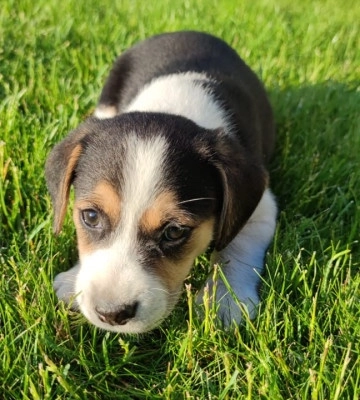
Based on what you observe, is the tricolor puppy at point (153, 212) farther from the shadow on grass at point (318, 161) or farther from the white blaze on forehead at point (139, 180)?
the shadow on grass at point (318, 161)

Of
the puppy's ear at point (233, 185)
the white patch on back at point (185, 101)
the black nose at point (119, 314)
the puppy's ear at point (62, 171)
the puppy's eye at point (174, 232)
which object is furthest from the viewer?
the white patch on back at point (185, 101)

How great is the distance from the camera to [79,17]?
6.92 m

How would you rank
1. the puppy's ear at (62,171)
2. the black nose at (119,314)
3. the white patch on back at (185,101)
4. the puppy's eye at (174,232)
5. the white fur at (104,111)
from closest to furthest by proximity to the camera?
the black nose at (119,314)
the puppy's eye at (174,232)
the puppy's ear at (62,171)
the white patch on back at (185,101)
the white fur at (104,111)

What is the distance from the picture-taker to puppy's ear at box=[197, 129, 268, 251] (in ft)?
10.3

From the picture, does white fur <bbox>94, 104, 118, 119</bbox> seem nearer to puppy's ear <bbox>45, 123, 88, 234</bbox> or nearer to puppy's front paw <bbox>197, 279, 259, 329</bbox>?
puppy's ear <bbox>45, 123, 88, 234</bbox>

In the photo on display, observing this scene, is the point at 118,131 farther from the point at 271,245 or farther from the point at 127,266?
the point at 271,245

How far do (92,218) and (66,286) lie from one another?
18.2 inches

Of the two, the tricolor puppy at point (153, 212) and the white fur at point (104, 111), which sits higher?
the tricolor puppy at point (153, 212)

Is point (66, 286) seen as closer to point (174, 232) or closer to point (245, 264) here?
point (174, 232)

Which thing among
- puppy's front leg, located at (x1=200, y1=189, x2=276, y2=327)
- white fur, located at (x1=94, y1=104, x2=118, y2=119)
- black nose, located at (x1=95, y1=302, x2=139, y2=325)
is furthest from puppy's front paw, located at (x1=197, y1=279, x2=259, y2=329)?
white fur, located at (x1=94, y1=104, x2=118, y2=119)

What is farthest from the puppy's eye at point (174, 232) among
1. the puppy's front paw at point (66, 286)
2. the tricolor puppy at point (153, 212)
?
the puppy's front paw at point (66, 286)

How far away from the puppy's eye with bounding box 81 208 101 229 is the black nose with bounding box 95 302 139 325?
0.48 metres

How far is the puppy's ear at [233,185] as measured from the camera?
3.15 m

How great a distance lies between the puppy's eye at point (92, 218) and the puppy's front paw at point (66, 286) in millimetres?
358
